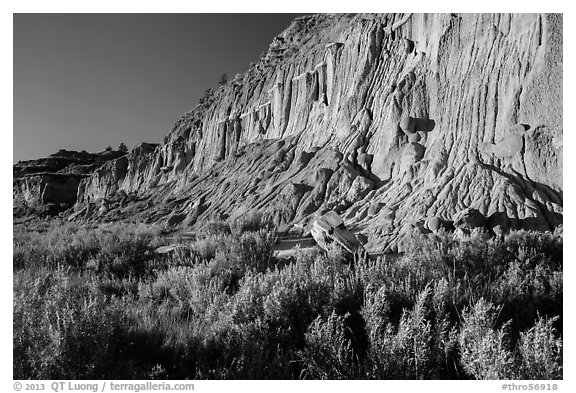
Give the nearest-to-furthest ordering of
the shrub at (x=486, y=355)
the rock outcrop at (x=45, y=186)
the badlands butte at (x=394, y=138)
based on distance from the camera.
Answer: the shrub at (x=486, y=355)
the badlands butte at (x=394, y=138)
the rock outcrop at (x=45, y=186)

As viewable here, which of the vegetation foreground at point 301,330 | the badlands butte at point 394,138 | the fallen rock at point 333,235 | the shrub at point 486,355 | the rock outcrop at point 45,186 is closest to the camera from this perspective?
the shrub at point 486,355

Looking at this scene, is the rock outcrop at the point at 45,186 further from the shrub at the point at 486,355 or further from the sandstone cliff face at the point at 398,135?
the shrub at the point at 486,355

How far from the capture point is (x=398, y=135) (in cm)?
2334

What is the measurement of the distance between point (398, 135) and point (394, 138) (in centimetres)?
27

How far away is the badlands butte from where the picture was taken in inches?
685

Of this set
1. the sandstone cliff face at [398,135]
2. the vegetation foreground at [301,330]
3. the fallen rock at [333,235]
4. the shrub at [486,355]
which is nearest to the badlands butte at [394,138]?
the sandstone cliff face at [398,135]

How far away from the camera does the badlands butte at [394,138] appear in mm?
17406

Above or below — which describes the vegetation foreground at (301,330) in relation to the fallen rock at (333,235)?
below

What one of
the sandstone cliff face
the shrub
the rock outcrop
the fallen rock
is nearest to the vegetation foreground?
the shrub

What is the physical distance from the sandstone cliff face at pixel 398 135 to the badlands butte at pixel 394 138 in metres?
0.07

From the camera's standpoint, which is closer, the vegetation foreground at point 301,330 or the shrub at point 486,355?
the shrub at point 486,355

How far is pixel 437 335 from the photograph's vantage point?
4.75 m
